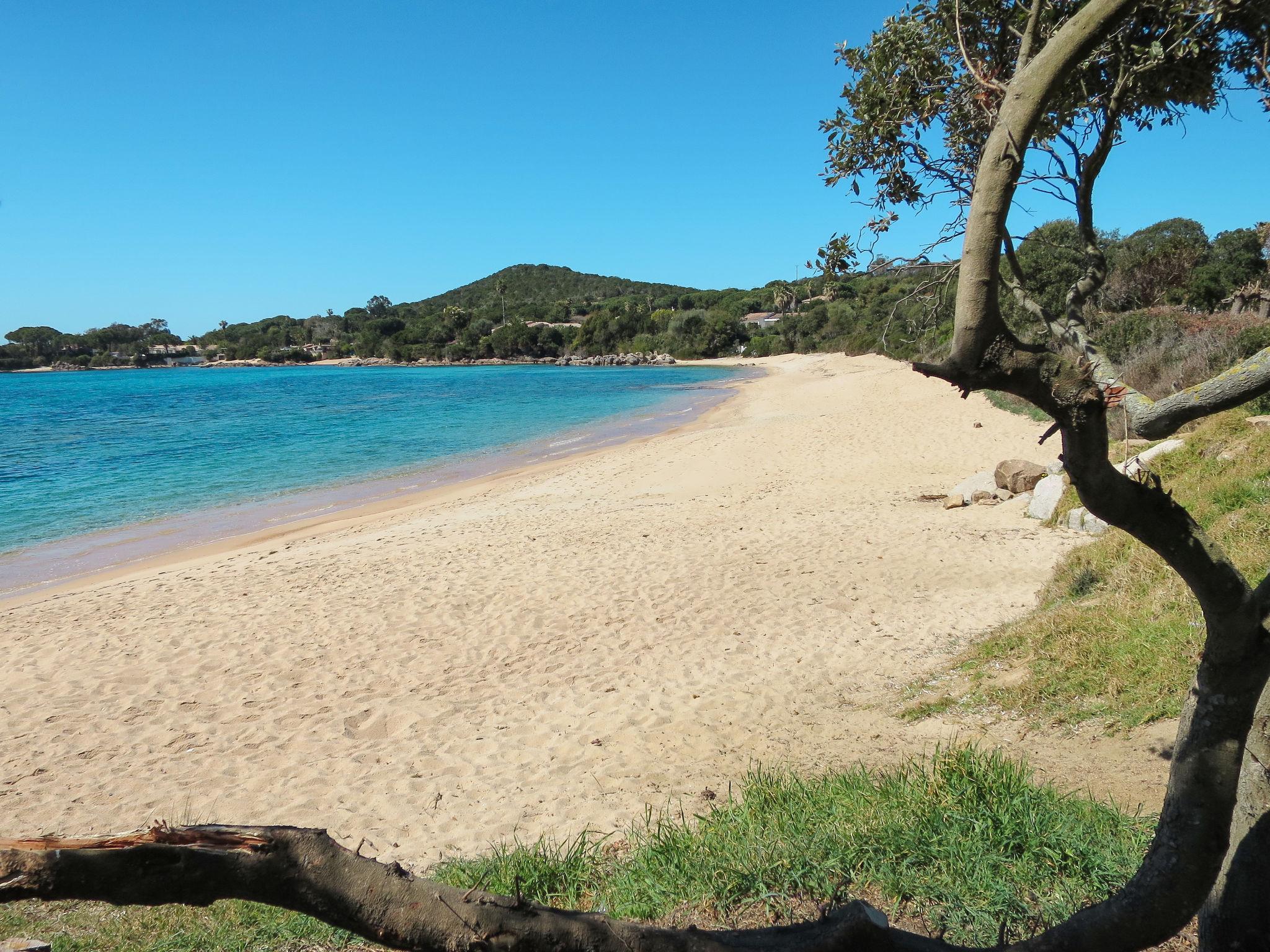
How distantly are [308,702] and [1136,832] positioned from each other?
616 cm

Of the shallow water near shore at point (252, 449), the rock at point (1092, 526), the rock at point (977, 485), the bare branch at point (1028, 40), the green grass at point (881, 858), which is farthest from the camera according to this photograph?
the shallow water near shore at point (252, 449)

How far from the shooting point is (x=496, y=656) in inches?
307

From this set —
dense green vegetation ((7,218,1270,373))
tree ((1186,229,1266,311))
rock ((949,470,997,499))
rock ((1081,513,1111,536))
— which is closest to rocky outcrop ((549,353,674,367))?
dense green vegetation ((7,218,1270,373))

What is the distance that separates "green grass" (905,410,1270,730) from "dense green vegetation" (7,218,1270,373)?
187 cm

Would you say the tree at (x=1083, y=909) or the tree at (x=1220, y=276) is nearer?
the tree at (x=1083, y=909)

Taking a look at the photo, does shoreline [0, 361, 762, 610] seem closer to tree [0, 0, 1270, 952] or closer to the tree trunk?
tree [0, 0, 1270, 952]

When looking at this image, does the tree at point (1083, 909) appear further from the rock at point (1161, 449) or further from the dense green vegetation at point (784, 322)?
the rock at point (1161, 449)

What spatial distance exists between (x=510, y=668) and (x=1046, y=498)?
752cm

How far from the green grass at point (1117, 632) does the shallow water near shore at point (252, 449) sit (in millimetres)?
13848

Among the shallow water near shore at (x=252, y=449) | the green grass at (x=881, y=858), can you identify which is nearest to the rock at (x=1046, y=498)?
the green grass at (x=881, y=858)

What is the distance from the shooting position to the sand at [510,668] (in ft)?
17.5

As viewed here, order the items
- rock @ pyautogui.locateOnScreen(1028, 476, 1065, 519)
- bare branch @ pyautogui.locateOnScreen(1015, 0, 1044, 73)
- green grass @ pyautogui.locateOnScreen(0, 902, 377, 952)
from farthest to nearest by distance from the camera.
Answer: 1. rock @ pyautogui.locateOnScreen(1028, 476, 1065, 519)
2. green grass @ pyautogui.locateOnScreen(0, 902, 377, 952)
3. bare branch @ pyautogui.locateOnScreen(1015, 0, 1044, 73)

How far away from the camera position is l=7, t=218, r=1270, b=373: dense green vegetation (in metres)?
5.25

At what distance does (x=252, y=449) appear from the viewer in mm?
30281
